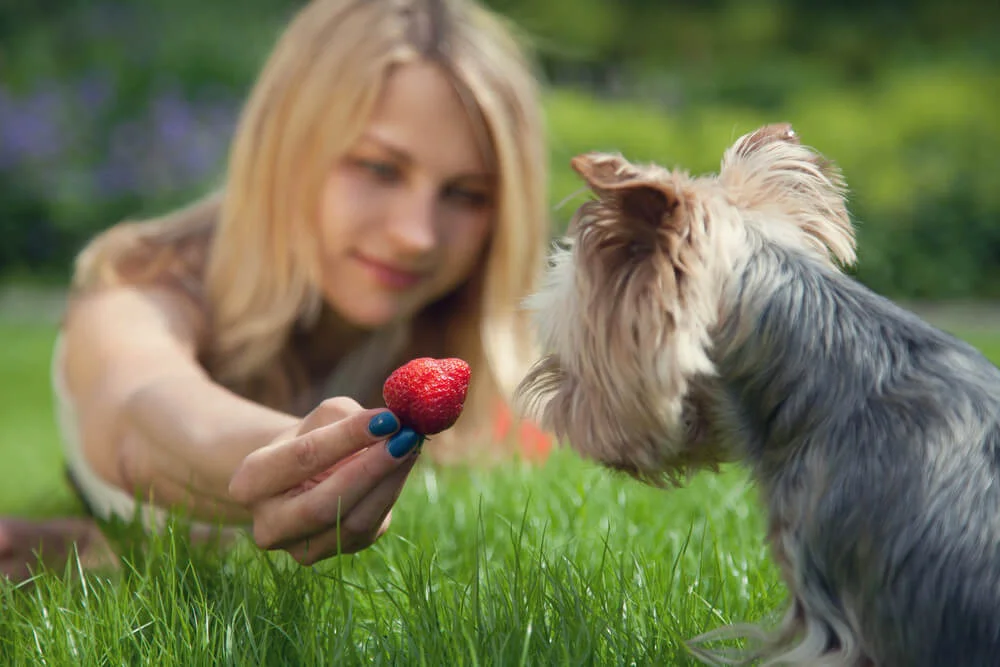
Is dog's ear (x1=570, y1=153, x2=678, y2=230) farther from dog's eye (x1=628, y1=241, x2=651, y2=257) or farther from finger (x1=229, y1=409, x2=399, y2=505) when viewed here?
finger (x1=229, y1=409, x2=399, y2=505)

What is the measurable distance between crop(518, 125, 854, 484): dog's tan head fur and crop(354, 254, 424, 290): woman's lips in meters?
1.71

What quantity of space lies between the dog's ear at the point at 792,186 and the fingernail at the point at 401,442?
0.65 meters

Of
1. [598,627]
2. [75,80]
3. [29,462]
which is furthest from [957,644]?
[75,80]

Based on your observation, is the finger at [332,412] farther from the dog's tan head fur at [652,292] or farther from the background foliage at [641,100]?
the background foliage at [641,100]

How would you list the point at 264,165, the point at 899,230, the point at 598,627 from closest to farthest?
the point at 598,627
the point at 264,165
the point at 899,230

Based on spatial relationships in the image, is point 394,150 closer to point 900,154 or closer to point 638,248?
point 638,248

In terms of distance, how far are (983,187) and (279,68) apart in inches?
326

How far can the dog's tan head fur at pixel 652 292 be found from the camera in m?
1.68

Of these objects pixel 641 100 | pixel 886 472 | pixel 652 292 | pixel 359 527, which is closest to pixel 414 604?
pixel 359 527

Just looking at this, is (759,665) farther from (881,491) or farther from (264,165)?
(264,165)

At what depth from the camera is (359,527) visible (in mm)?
2041

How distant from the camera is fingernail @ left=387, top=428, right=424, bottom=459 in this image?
1.88 metres

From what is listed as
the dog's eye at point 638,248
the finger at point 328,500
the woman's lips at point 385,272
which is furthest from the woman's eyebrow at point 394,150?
the dog's eye at point 638,248

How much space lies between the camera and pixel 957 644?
154cm
